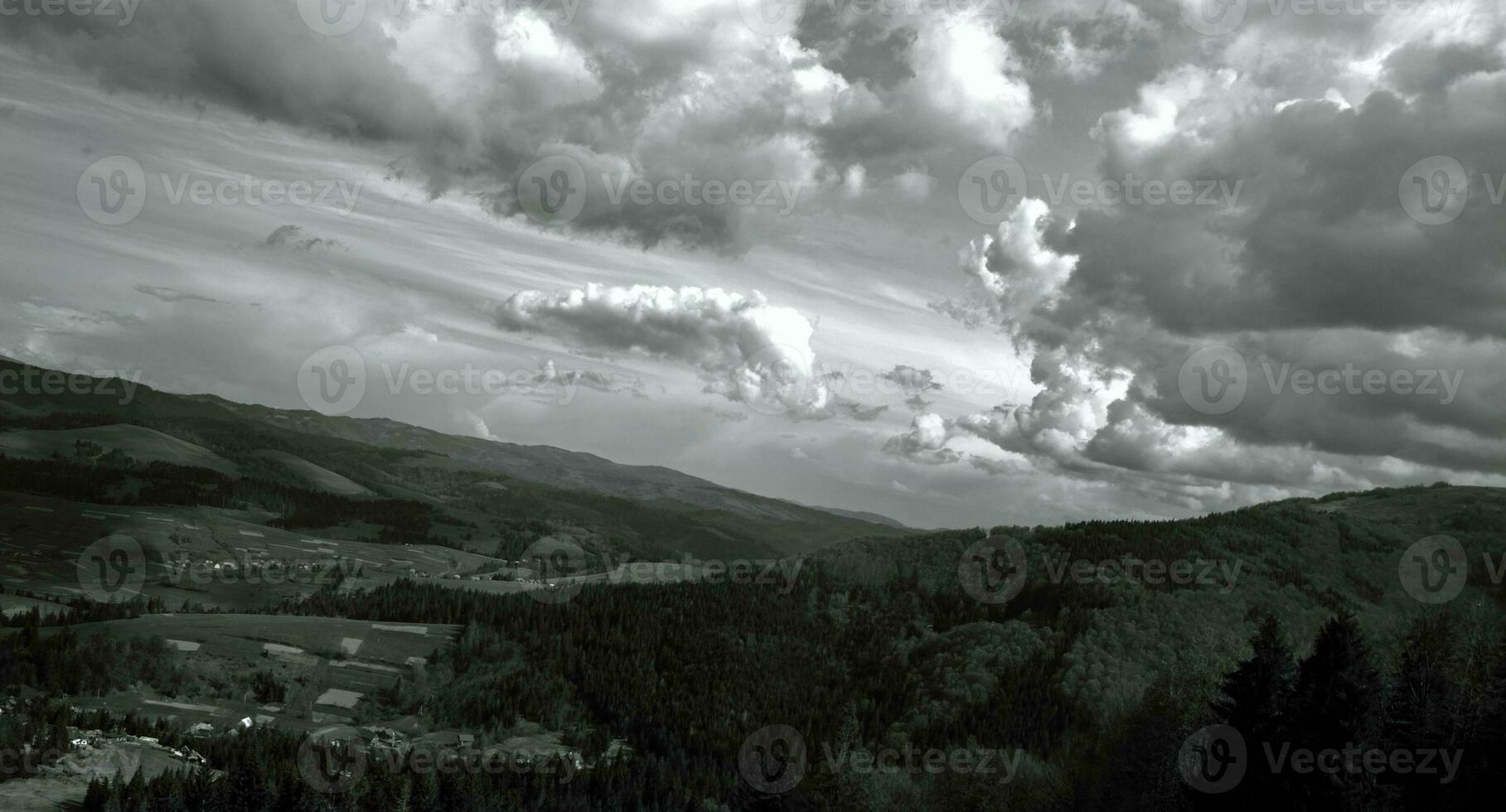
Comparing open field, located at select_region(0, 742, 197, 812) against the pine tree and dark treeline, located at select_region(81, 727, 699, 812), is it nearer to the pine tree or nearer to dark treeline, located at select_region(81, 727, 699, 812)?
dark treeline, located at select_region(81, 727, 699, 812)

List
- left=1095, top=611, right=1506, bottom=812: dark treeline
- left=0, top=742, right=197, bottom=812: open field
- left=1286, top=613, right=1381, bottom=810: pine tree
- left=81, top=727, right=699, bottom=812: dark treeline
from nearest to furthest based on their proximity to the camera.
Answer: left=1095, top=611, right=1506, bottom=812: dark treeline, left=1286, top=613, right=1381, bottom=810: pine tree, left=0, top=742, right=197, bottom=812: open field, left=81, top=727, right=699, bottom=812: dark treeline

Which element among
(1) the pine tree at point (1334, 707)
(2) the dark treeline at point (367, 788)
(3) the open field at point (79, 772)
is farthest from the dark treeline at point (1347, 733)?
(3) the open field at point (79, 772)

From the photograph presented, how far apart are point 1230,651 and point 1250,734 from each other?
9826 cm

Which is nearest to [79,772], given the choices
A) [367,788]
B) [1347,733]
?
[367,788]

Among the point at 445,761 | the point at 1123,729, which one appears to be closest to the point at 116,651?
the point at 445,761

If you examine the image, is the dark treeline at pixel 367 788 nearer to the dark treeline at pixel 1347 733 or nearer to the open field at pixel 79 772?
the open field at pixel 79 772

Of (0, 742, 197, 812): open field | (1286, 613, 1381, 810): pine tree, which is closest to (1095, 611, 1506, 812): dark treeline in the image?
(1286, 613, 1381, 810): pine tree

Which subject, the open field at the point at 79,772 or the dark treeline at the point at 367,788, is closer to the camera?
the open field at the point at 79,772

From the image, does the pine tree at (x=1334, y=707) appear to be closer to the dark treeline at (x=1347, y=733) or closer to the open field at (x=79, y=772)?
the dark treeline at (x=1347, y=733)

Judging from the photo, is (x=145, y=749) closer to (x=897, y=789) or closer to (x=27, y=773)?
(x=27, y=773)

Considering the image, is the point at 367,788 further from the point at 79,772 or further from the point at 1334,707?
the point at 1334,707

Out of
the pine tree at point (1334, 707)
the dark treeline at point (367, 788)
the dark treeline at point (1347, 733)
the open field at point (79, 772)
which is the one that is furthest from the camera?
the dark treeline at point (367, 788)

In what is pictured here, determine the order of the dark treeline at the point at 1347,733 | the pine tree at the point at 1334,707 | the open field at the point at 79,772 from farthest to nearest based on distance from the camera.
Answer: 1. the open field at the point at 79,772
2. the pine tree at the point at 1334,707
3. the dark treeline at the point at 1347,733

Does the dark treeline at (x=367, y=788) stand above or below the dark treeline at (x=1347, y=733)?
below
